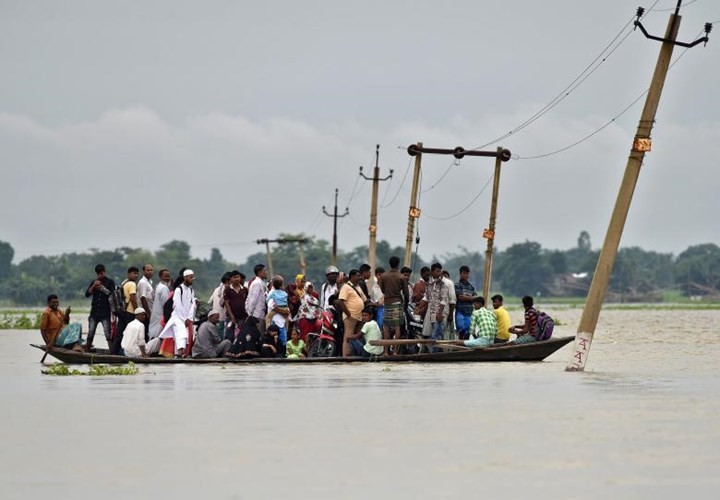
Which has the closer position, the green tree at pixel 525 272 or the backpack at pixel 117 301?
the backpack at pixel 117 301

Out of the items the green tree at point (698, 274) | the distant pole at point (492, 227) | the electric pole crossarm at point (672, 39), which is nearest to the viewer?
the electric pole crossarm at point (672, 39)

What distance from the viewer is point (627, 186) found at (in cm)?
2238

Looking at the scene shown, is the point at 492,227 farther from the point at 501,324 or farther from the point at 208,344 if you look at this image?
the point at 208,344

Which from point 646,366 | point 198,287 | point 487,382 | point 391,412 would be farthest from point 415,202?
point 198,287

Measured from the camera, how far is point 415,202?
34875 mm

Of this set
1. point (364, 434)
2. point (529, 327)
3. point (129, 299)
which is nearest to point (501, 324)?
point (529, 327)

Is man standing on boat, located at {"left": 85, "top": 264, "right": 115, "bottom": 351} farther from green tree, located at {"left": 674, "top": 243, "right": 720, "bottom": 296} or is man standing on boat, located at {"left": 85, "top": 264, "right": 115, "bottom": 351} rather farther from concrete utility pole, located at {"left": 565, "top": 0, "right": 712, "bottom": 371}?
green tree, located at {"left": 674, "top": 243, "right": 720, "bottom": 296}

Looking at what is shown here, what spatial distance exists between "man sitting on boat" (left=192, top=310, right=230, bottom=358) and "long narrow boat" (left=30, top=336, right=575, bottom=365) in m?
0.49

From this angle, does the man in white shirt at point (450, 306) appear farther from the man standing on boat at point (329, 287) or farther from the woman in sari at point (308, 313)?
the woman in sari at point (308, 313)

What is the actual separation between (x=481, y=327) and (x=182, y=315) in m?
4.81

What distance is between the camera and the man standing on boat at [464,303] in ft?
82.0

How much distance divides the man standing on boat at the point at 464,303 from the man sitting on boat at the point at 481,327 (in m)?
0.37

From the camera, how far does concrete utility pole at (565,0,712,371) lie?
22.1 meters

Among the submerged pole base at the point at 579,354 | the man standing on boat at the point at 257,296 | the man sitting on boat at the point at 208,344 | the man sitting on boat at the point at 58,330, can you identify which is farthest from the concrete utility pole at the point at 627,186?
the man sitting on boat at the point at 58,330
